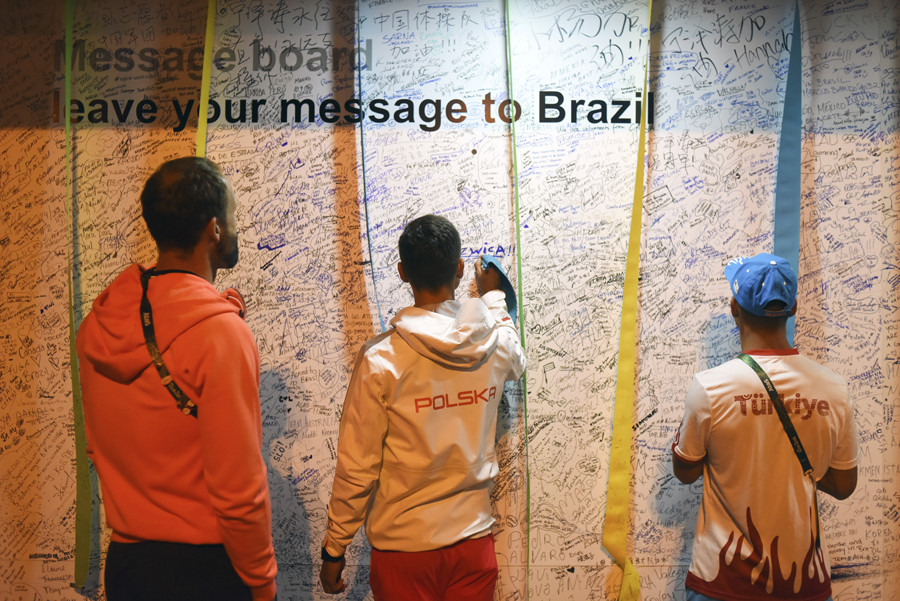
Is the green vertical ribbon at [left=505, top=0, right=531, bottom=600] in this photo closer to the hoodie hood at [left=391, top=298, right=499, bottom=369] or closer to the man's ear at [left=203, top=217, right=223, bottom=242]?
the hoodie hood at [left=391, top=298, right=499, bottom=369]

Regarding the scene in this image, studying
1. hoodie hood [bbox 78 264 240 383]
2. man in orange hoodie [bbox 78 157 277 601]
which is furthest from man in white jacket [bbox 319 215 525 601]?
hoodie hood [bbox 78 264 240 383]

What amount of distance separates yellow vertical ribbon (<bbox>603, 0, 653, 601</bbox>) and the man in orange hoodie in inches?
51.1

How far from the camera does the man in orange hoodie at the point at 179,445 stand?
1.33m

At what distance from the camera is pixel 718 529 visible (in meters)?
1.68

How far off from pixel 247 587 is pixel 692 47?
7.33 feet

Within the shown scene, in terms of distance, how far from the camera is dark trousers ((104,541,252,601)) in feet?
4.42

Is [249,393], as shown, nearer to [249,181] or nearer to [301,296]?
[301,296]

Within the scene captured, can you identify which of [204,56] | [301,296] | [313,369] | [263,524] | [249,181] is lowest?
[263,524]

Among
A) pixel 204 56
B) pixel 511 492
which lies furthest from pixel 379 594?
pixel 204 56

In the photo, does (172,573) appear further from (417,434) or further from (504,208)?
(504,208)

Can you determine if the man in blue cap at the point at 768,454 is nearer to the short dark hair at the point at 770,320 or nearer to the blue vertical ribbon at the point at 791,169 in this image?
the short dark hair at the point at 770,320

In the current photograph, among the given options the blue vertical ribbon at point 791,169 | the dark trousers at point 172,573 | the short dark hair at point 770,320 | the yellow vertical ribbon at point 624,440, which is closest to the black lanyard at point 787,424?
the short dark hair at point 770,320

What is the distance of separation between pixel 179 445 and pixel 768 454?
4.60 feet

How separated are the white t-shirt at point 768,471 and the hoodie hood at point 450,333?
58 centimetres
